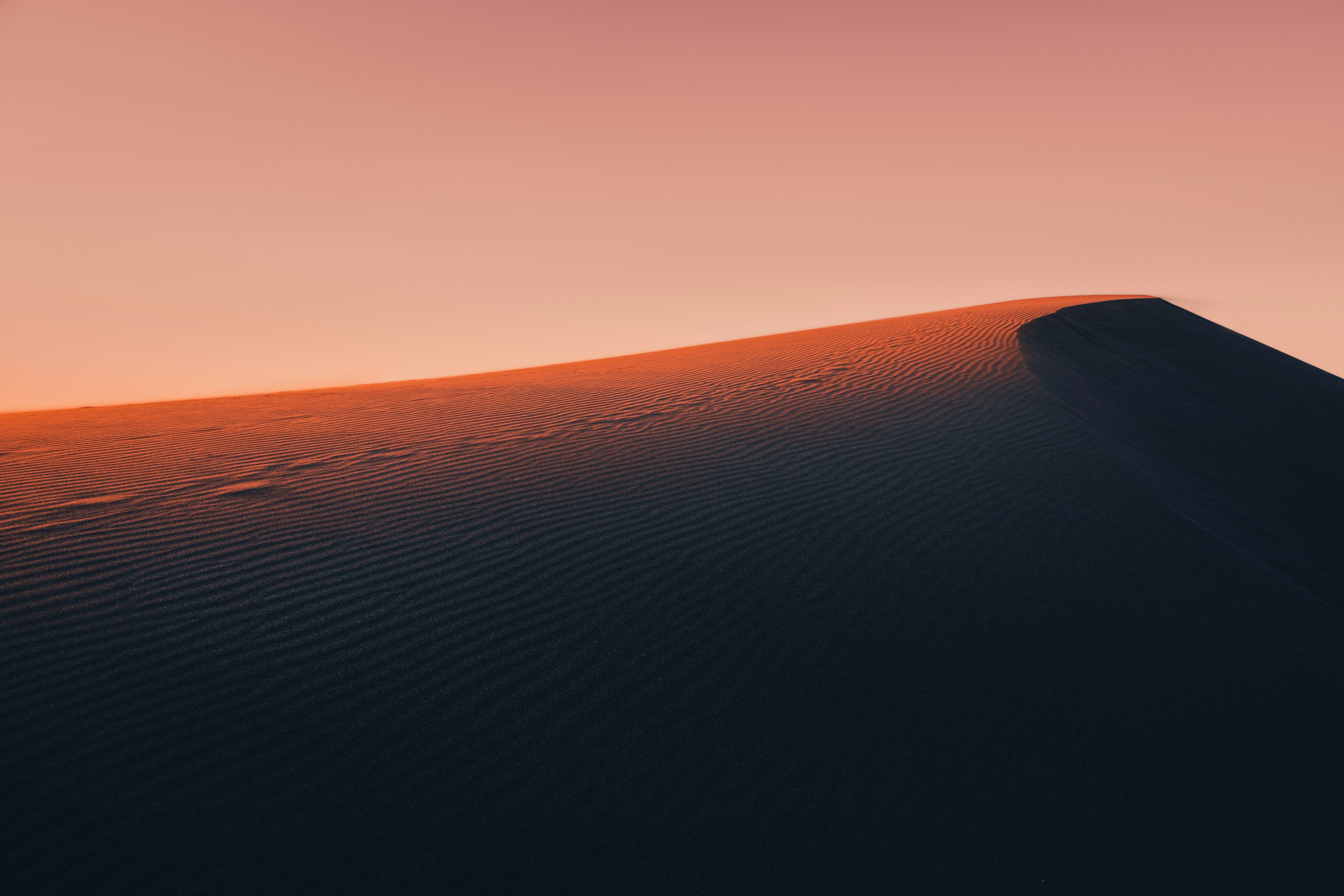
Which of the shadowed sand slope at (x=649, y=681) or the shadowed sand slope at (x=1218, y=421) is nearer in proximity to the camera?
the shadowed sand slope at (x=649, y=681)

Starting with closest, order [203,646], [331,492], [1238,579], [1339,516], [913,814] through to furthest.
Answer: [913,814], [203,646], [1238,579], [331,492], [1339,516]

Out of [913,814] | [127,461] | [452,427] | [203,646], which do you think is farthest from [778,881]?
[127,461]

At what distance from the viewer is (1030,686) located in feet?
12.1

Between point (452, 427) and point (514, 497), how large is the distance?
8.91ft

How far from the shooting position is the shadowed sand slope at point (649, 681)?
8.82 feet

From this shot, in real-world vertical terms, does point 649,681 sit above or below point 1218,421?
below

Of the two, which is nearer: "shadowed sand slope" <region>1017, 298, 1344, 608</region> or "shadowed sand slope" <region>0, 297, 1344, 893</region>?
"shadowed sand slope" <region>0, 297, 1344, 893</region>

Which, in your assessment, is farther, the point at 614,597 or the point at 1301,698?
the point at 614,597

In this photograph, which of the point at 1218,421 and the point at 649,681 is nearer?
the point at 649,681

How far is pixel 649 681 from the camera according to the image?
11.5 ft

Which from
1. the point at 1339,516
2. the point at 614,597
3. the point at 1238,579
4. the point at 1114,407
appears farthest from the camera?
the point at 1114,407

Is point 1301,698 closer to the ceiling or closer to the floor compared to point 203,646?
closer to the floor

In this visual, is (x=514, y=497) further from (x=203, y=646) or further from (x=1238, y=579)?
(x=1238, y=579)

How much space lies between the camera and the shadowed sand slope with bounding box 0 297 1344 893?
2.69 meters
